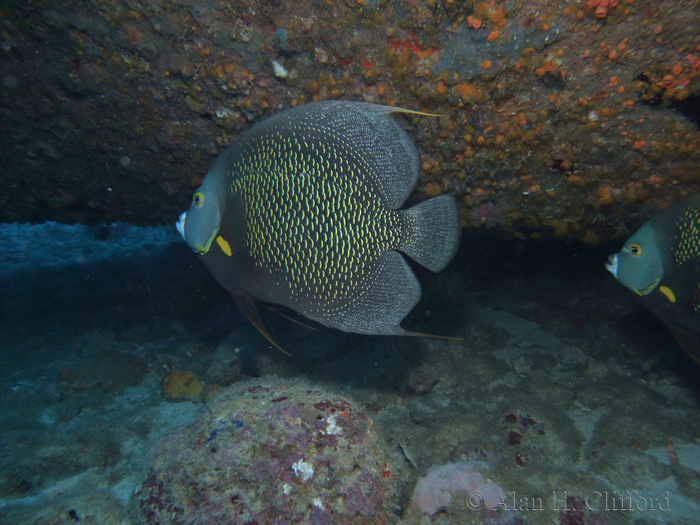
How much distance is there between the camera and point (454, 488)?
2.20 meters

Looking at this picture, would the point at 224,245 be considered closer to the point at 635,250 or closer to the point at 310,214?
the point at 310,214

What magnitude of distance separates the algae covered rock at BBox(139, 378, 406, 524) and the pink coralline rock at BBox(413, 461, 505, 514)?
8.6 inches

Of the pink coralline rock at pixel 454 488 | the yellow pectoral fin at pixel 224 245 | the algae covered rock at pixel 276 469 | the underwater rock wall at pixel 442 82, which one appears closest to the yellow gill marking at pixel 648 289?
the underwater rock wall at pixel 442 82

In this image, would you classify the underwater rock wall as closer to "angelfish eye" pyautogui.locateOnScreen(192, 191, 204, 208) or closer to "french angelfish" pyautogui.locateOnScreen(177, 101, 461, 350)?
"french angelfish" pyautogui.locateOnScreen(177, 101, 461, 350)

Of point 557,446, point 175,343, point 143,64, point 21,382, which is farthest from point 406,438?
point 21,382

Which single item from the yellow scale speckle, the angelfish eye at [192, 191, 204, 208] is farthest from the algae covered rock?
the angelfish eye at [192, 191, 204, 208]

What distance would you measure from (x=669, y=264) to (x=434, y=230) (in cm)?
175

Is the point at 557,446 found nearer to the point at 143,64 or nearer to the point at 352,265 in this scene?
the point at 352,265

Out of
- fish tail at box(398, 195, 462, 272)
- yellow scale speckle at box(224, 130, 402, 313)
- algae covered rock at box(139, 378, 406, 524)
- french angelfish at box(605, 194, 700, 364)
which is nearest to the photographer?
algae covered rock at box(139, 378, 406, 524)

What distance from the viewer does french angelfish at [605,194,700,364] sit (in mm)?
2215

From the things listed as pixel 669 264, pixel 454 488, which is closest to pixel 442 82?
pixel 669 264

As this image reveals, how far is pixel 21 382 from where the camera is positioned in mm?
4043

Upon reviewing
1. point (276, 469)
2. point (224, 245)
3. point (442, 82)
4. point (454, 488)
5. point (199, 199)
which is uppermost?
point (442, 82)

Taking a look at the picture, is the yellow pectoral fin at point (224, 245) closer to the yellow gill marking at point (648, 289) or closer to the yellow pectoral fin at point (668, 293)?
the yellow gill marking at point (648, 289)
